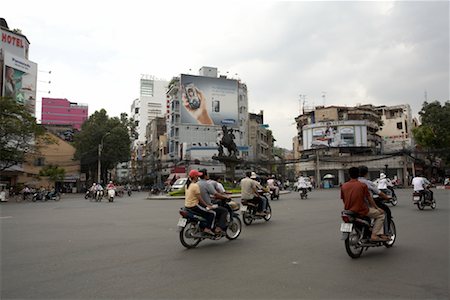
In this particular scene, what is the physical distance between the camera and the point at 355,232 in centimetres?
655

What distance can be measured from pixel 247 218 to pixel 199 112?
53175mm

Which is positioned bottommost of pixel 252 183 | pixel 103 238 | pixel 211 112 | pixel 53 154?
pixel 103 238

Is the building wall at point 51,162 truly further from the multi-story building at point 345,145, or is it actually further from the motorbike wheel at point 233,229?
the motorbike wheel at point 233,229

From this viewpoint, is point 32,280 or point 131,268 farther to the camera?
point 131,268

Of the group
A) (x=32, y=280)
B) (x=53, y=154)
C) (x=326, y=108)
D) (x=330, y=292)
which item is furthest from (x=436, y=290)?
(x=326, y=108)

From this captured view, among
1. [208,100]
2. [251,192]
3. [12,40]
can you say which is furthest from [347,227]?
[208,100]

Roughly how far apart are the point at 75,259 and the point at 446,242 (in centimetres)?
735

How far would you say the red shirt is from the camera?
6.48 metres

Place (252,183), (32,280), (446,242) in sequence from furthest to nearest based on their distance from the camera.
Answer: (252,183), (446,242), (32,280)

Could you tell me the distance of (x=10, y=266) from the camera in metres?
6.31

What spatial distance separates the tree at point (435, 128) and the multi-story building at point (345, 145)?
40.3 ft

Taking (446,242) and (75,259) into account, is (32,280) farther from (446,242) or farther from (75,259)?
(446,242)

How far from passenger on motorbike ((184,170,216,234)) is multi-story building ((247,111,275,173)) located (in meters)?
58.8

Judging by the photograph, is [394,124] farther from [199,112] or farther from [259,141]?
[199,112]
